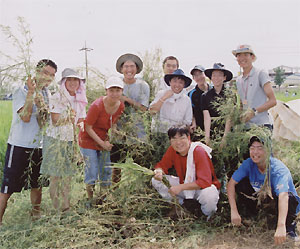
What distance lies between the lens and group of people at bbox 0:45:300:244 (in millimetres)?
3760

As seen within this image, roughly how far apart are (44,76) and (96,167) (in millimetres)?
1370

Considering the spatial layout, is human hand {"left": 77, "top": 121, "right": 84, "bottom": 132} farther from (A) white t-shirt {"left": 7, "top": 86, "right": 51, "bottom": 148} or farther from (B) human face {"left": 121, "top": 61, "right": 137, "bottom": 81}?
(B) human face {"left": 121, "top": 61, "right": 137, "bottom": 81}

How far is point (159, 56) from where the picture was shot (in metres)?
5.21

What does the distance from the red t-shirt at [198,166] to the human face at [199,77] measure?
1234 millimetres

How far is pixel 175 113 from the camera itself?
4.41 m

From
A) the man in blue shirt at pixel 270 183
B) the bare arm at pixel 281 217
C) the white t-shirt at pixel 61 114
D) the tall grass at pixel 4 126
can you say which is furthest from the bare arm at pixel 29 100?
the tall grass at pixel 4 126

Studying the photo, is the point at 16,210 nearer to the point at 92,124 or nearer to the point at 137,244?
the point at 92,124

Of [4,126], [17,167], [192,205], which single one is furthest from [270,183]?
[4,126]

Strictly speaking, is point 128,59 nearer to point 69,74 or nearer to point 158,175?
point 69,74

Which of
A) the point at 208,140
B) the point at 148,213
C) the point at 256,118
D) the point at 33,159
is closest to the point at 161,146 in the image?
the point at 208,140

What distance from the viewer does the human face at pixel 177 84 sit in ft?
14.4

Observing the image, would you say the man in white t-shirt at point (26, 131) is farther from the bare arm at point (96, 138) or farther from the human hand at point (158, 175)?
the human hand at point (158, 175)

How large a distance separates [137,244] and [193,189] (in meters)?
0.89

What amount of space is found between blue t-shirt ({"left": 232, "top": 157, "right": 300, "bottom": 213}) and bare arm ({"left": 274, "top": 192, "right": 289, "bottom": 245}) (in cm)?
7
